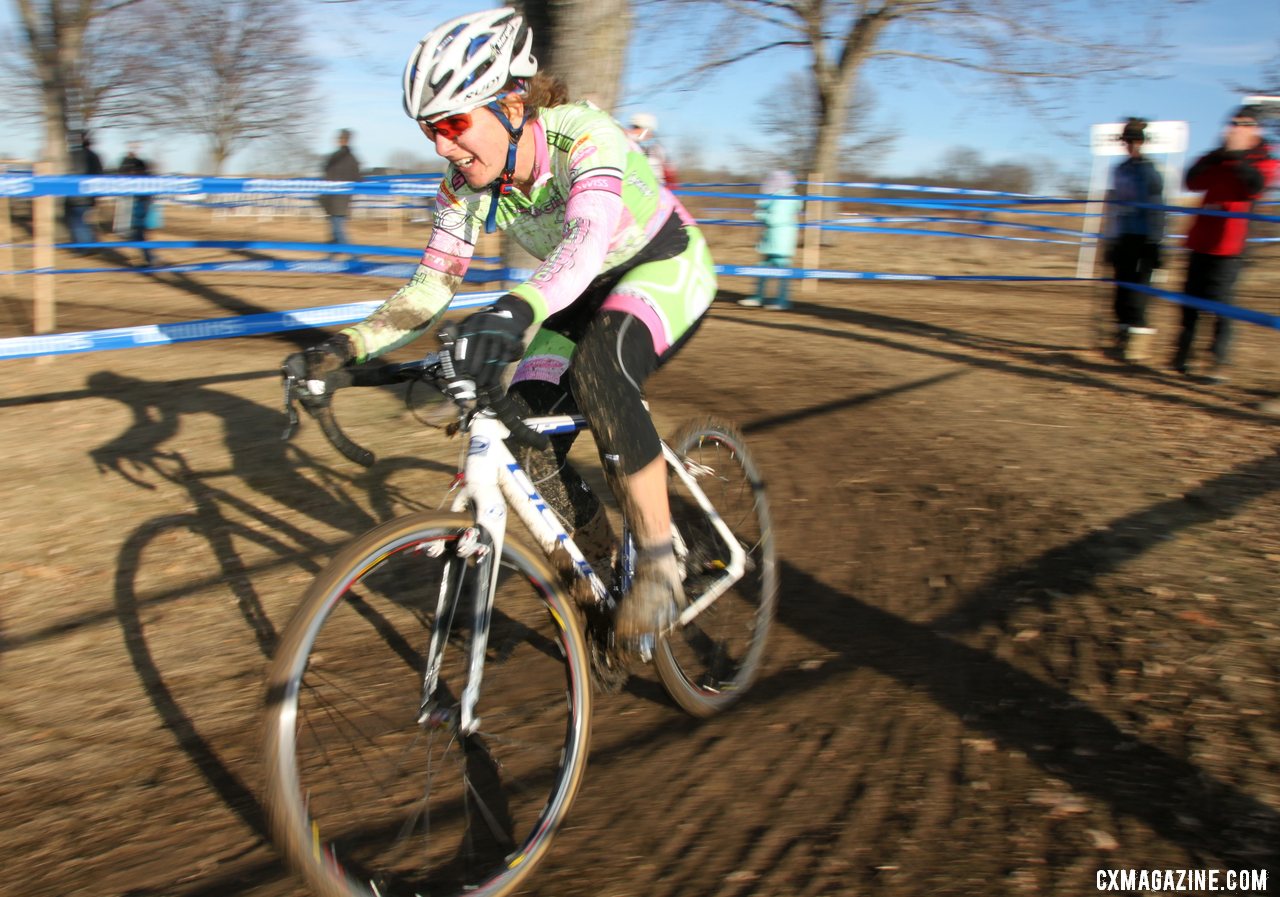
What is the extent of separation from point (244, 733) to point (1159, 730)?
9.90 ft

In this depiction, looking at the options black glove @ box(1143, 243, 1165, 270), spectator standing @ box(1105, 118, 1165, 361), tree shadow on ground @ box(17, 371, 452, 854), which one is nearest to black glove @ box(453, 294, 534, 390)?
tree shadow on ground @ box(17, 371, 452, 854)

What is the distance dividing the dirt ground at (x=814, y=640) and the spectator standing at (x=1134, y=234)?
1.21 m

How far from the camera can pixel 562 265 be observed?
2656mm

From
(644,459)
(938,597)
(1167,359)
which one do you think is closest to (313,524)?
(644,459)

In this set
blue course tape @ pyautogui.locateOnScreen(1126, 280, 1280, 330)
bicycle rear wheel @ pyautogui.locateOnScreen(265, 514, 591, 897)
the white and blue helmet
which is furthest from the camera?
blue course tape @ pyautogui.locateOnScreen(1126, 280, 1280, 330)

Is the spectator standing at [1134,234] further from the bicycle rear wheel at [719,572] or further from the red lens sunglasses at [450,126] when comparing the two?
the red lens sunglasses at [450,126]

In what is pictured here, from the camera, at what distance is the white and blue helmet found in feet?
8.62

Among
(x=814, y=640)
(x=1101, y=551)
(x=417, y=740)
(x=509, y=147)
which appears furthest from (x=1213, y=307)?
(x=417, y=740)

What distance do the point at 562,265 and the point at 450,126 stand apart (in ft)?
1.71

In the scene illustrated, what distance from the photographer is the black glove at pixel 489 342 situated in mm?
2297

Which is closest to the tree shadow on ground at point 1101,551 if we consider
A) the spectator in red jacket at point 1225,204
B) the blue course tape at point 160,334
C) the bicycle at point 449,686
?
the bicycle at point 449,686

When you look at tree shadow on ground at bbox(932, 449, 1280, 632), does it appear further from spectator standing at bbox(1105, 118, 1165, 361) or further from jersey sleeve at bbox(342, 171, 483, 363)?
spectator standing at bbox(1105, 118, 1165, 361)

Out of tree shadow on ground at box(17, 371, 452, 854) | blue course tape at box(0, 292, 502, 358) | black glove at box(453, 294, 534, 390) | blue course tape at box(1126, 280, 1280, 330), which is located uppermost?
black glove at box(453, 294, 534, 390)

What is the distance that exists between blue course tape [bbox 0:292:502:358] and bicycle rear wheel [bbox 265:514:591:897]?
3.05m
